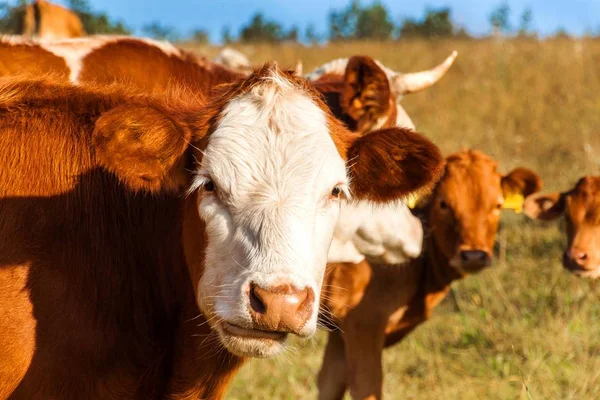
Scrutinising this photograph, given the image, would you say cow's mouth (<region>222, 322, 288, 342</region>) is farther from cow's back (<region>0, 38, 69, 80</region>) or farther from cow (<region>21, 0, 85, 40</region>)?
cow (<region>21, 0, 85, 40</region>)

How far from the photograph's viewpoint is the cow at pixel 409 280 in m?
6.04

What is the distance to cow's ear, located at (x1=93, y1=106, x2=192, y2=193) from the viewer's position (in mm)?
3295

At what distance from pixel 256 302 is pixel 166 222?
834 millimetres

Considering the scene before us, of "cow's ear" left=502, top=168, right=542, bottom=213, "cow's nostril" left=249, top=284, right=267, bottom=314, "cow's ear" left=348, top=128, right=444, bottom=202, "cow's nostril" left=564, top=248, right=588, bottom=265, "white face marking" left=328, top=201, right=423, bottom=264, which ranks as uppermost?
"cow's ear" left=348, top=128, right=444, bottom=202

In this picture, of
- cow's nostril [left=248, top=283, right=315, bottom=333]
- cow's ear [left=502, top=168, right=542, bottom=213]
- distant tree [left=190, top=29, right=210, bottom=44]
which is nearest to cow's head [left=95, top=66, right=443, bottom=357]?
cow's nostril [left=248, top=283, right=315, bottom=333]

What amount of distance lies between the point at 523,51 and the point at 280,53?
510 cm

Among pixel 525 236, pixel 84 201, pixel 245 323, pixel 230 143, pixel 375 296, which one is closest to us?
pixel 245 323

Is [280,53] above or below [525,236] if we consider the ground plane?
below

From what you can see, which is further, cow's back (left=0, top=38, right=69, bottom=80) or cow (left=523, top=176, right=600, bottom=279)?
cow (left=523, top=176, right=600, bottom=279)

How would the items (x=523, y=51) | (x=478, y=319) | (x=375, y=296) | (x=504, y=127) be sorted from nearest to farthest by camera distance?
(x=375, y=296) < (x=478, y=319) < (x=504, y=127) < (x=523, y=51)

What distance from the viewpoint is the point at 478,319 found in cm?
788

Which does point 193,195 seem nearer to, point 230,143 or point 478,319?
point 230,143

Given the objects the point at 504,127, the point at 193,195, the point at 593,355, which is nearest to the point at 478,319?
the point at 593,355

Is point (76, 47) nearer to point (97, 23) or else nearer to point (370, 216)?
point (370, 216)
